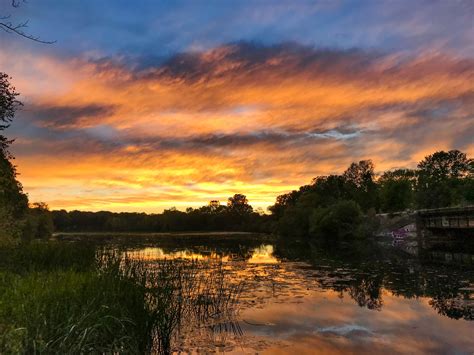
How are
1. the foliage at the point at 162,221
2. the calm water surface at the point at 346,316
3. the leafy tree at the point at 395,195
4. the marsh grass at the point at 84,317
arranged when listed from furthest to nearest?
the foliage at the point at 162,221, the leafy tree at the point at 395,195, the calm water surface at the point at 346,316, the marsh grass at the point at 84,317

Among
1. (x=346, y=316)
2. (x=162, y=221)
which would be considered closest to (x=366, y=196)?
(x=162, y=221)

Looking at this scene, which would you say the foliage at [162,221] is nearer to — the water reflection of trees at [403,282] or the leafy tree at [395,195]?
the leafy tree at [395,195]

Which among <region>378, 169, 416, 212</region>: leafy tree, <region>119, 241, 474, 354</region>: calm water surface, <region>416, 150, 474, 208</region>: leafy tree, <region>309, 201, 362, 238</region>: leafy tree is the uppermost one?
Answer: <region>416, 150, 474, 208</region>: leafy tree

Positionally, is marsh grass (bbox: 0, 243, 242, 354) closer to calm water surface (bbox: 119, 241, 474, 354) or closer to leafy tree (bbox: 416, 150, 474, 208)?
calm water surface (bbox: 119, 241, 474, 354)

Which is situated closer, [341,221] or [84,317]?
[84,317]

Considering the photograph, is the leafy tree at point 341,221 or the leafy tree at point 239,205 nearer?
the leafy tree at point 341,221

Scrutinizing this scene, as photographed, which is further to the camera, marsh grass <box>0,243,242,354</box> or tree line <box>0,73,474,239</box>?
tree line <box>0,73,474,239</box>

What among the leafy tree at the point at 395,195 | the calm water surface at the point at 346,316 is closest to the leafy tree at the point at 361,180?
the leafy tree at the point at 395,195

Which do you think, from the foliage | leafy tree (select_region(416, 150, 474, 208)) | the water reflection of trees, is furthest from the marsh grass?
the foliage

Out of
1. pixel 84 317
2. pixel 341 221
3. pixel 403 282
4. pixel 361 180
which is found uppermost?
pixel 361 180

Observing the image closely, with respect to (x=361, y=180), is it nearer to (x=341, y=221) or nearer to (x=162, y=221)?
(x=341, y=221)

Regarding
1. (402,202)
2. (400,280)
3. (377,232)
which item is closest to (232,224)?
(402,202)

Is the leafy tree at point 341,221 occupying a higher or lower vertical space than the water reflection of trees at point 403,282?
higher

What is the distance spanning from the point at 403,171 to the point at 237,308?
126 meters
